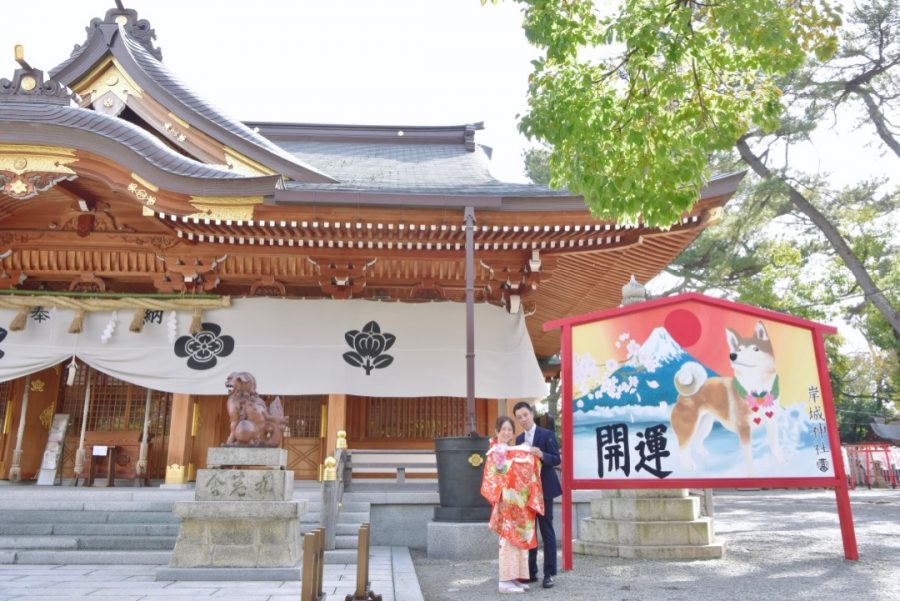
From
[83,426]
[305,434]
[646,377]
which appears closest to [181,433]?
[83,426]

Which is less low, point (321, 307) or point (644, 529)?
point (321, 307)

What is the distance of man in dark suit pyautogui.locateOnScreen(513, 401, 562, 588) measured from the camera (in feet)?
17.1

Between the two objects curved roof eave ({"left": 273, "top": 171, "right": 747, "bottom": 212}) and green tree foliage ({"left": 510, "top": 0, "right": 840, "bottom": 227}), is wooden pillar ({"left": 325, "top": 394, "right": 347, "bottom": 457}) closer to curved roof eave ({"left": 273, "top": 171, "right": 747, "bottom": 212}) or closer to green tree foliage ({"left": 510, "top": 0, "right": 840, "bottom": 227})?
curved roof eave ({"left": 273, "top": 171, "right": 747, "bottom": 212})

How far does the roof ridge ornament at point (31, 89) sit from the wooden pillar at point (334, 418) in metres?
5.87

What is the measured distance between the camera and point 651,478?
5734 millimetres

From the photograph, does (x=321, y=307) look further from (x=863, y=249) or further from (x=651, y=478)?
(x=863, y=249)

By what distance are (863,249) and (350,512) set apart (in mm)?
19051

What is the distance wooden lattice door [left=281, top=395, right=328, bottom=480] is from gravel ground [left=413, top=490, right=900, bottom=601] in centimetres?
353

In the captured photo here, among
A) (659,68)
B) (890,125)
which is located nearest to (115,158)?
(659,68)

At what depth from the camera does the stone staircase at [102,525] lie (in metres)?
6.35

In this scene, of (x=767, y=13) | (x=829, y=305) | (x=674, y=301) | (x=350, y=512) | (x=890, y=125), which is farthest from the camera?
(x=829, y=305)

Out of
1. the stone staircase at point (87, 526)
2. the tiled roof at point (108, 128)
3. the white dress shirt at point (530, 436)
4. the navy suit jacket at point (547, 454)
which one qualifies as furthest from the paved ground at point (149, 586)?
the tiled roof at point (108, 128)

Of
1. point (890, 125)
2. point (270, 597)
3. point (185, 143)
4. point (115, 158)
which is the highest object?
point (890, 125)

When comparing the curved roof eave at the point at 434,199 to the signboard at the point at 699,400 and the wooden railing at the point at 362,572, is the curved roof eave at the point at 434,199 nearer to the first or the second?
the signboard at the point at 699,400
